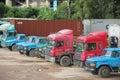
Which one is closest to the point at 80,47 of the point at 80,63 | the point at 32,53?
the point at 80,63

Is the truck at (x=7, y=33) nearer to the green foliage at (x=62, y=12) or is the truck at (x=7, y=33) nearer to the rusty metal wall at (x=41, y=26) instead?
the rusty metal wall at (x=41, y=26)

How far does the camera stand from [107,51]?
21922mm

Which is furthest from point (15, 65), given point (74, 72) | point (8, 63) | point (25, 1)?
point (25, 1)

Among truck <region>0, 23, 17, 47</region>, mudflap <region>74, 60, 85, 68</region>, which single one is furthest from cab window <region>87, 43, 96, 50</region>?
truck <region>0, 23, 17, 47</region>

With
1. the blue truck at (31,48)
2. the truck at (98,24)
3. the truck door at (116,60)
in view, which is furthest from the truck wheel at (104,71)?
the truck at (98,24)

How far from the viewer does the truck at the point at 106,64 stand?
2120 cm

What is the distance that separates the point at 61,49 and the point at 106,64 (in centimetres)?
621

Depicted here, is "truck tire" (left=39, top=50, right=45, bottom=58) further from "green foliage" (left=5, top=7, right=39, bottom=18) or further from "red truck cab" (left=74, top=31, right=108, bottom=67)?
"green foliage" (left=5, top=7, right=39, bottom=18)

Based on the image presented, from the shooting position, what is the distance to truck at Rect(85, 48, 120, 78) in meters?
21.2

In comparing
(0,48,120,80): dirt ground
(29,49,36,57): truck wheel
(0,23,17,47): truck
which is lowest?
(0,48,120,80): dirt ground

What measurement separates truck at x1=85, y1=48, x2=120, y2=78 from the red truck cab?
228 cm

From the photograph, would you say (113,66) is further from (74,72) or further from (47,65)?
(47,65)

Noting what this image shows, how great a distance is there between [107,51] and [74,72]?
99.7 inches

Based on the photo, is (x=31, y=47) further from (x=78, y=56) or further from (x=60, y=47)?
(x=78, y=56)
